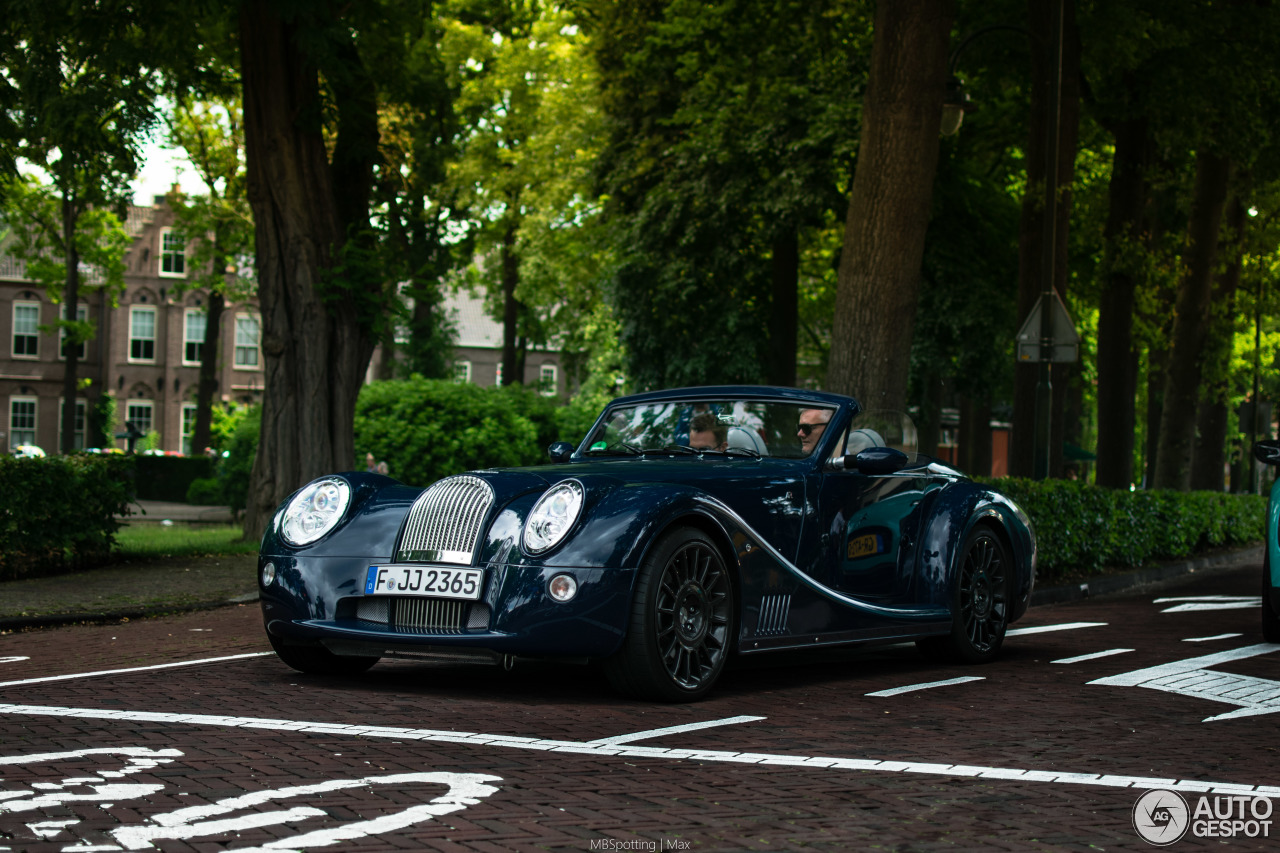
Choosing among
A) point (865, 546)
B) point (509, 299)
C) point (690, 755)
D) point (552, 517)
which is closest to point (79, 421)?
point (509, 299)

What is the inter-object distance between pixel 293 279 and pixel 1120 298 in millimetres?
12781

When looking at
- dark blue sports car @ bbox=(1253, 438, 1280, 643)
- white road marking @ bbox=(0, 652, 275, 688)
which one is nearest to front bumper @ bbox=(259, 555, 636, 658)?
white road marking @ bbox=(0, 652, 275, 688)

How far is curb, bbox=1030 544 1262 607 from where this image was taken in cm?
1480

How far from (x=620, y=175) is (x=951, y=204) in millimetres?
7742

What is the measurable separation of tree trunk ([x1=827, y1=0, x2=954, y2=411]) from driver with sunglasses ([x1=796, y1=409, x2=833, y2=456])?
519 centimetres

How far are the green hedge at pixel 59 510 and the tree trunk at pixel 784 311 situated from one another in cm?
1696

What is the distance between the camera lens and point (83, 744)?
5.42 metres

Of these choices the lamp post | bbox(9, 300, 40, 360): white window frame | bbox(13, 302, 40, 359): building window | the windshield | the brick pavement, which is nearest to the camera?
the brick pavement

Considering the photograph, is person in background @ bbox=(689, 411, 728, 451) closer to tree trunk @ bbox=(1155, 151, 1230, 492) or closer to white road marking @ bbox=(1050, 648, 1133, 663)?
white road marking @ bbox=(1050, 648, 1133, 663)

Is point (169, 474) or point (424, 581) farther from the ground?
point (424, 581)

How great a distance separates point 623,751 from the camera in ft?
18.0

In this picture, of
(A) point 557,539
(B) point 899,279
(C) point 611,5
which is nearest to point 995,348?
(C) point 611,5

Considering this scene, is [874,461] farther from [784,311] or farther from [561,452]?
[784,311]

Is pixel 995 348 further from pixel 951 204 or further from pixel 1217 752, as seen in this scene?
pixel 1217 752
